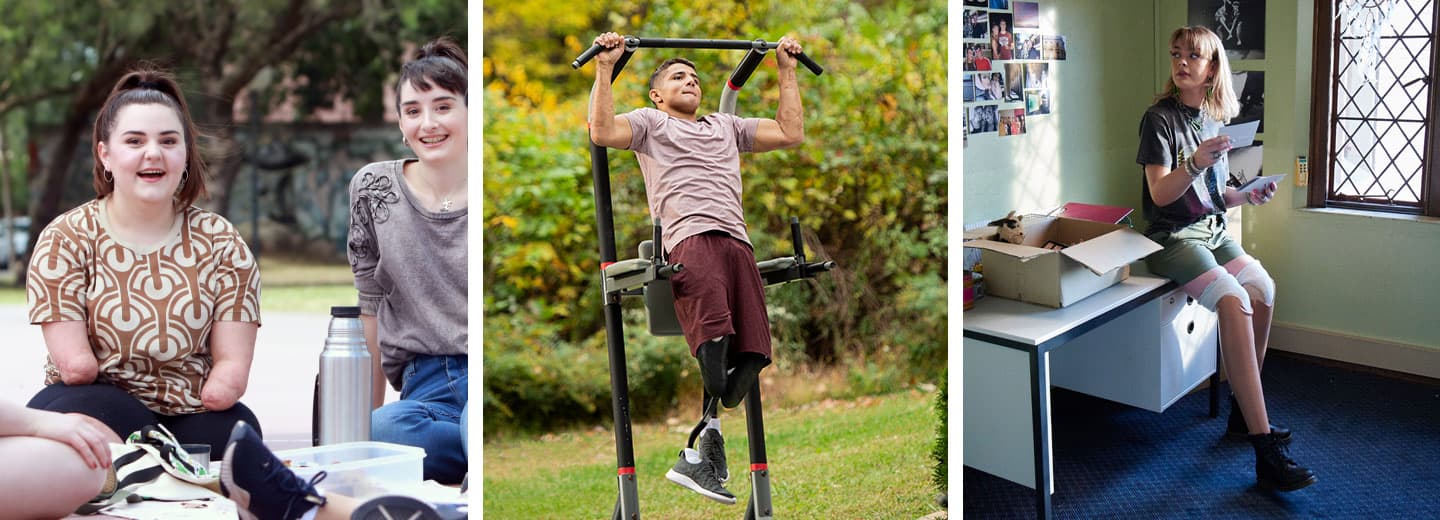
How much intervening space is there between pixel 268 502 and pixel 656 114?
3.89ft

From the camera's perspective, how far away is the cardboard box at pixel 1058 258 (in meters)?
3.42

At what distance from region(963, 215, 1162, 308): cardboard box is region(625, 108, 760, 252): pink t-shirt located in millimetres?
1119

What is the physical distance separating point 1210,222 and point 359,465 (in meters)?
2.48

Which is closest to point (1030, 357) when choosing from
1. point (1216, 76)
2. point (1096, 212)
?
point (1096, 212)

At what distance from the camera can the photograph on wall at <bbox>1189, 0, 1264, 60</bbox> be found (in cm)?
343

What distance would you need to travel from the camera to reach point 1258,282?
3.59 metres

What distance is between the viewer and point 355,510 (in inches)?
106

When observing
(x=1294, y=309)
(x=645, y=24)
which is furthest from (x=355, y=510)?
(x=1294, y=309)

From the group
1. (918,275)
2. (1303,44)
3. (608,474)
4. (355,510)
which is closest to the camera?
(355,510)

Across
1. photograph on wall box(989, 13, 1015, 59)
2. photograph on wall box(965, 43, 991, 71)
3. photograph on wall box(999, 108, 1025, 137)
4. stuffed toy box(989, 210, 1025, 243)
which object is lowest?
stuffed toy box(989, 210, 1025, 243)

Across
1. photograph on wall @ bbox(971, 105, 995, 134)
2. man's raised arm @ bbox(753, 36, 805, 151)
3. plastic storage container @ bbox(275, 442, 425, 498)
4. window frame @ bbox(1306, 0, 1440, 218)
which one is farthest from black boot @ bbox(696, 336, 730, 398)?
window frame @ bbox(1306, 0, 1440, 218)

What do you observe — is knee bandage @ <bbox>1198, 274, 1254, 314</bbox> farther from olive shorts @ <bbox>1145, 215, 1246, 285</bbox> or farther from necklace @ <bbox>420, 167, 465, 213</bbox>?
necklace @ <bbox>420, 167, 465, 213</bbox>

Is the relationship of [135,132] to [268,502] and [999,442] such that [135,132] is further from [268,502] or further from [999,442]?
[999,442]

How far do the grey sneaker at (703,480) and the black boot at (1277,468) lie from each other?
1743 millimetres
